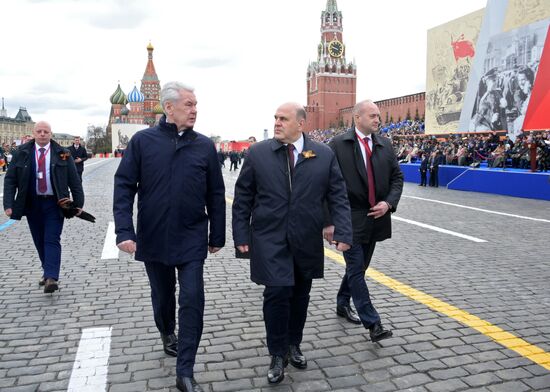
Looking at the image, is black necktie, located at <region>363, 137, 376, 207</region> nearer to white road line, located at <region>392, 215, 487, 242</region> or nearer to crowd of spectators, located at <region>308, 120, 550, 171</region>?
white road line, located at <region>392, 215, 487, 242</region>

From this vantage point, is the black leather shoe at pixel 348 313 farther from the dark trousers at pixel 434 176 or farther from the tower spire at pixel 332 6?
the tower spire at pixel 332 6

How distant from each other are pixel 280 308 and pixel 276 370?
0.41 m

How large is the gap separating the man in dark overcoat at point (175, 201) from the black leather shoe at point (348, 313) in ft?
5.64

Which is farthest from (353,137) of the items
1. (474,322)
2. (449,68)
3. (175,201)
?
(449,68)

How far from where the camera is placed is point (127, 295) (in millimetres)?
5340

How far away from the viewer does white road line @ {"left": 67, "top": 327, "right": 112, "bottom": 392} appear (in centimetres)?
331

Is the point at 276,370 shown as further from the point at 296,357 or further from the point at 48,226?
the point at 48,226

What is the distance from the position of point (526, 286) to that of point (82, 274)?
5221mm

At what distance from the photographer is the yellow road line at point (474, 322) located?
378cm

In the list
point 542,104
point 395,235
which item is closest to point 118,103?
point 542,104

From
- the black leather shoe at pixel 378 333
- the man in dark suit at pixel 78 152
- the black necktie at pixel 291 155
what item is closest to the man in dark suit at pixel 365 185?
the black leather shoe at pixel 378 333

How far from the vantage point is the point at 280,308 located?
3398mm

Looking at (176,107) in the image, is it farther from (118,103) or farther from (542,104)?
(118,103)

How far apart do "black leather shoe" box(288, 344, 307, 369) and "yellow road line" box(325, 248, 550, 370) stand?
1.63 meters
